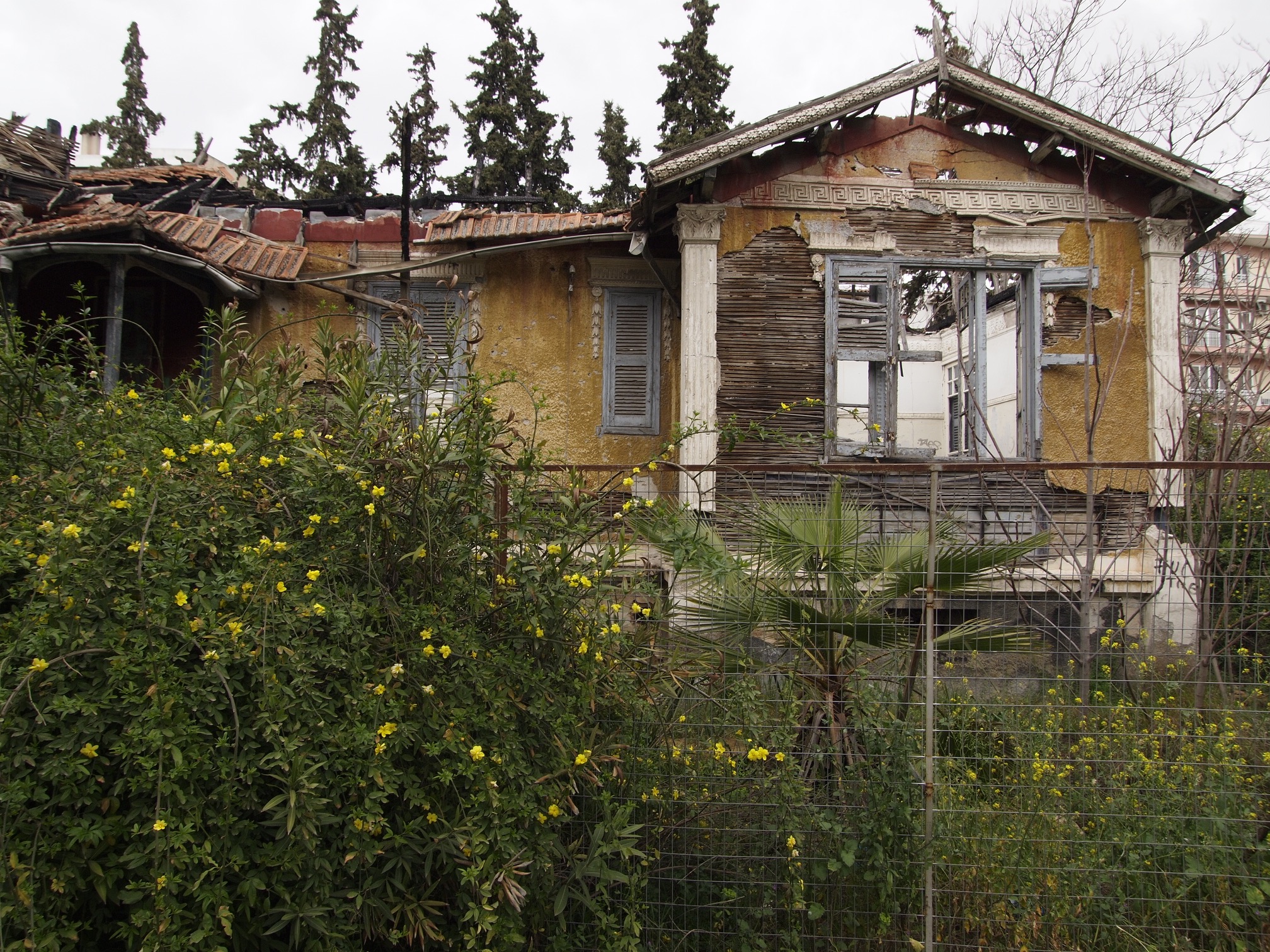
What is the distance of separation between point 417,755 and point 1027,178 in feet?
27.8

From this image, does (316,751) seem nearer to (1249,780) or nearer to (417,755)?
(417,755)

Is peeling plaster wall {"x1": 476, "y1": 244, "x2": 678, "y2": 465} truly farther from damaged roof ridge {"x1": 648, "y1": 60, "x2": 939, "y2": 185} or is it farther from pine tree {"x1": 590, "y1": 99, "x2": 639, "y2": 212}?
pine tree {"x1": 590, "y1": 99, "x2": 639, "y2": 212}

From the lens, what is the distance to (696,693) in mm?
3582

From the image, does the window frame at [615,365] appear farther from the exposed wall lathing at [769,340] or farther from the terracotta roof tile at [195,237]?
the terracotta roof tile at [195,237]

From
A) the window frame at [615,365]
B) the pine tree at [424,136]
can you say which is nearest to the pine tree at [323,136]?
the pine tree at [424,136]

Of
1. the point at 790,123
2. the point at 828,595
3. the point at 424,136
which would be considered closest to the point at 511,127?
the point at 424,136

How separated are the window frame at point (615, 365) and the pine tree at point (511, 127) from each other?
417 inches

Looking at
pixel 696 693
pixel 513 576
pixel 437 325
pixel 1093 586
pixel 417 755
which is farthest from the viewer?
pixel 437 325

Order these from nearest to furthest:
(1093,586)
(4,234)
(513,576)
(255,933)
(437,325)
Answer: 1. (255,933)
2. (513,576)
3. (1093,586)
4. (4,234)
5. (437,325)

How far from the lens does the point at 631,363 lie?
31.2ft

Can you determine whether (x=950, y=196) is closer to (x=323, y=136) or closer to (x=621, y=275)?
(x=621, y=275)

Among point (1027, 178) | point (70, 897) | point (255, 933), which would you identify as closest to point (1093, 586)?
point (1027, 178)

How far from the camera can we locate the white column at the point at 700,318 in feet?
27.4

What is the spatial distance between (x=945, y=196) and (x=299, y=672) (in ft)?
26.4
